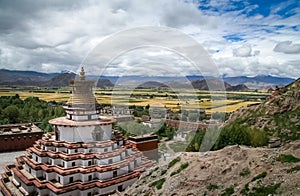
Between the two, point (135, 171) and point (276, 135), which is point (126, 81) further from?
point (276, 135)

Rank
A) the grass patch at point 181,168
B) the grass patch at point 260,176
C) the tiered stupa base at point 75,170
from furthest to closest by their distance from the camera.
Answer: the tiered stupa base at point 75,170
the grass patch at point 181,168
the grass patch at point 260,176

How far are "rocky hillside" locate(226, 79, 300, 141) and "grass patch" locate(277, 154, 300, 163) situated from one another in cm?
1291

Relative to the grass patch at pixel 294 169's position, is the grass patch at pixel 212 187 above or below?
below

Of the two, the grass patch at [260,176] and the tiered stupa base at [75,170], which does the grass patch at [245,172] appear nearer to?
the grass patch at [260,176]

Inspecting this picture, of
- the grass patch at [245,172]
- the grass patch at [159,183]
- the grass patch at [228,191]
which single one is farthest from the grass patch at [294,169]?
the grass patch at [159,183]

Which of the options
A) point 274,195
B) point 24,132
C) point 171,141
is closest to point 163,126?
point 171,141

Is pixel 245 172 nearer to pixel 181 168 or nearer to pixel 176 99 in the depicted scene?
pixel 181 168

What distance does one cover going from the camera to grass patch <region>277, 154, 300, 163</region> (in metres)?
9.63

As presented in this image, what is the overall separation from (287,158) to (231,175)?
206cm

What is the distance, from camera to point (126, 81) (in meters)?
17.4

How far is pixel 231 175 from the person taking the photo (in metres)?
9.89

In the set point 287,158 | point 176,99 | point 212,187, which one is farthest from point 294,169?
point 176,99

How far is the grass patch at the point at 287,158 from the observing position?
963 cm

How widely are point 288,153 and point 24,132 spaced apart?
30793mm
